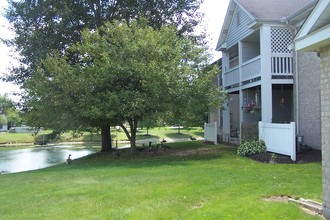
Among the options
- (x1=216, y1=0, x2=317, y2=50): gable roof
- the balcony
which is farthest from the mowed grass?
(x1=216, y1=0, x2=317, y2=50): gable roof

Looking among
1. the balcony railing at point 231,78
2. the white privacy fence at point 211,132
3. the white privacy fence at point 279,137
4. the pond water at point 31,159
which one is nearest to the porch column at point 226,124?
the white privacy fence at point 211,132

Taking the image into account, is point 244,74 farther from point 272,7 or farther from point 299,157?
point 299,157

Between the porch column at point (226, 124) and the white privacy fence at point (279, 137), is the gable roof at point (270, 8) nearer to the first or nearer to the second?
the white privacy fence at point (279, 137)

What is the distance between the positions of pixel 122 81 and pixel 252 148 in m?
5.96

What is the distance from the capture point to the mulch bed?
11637mm

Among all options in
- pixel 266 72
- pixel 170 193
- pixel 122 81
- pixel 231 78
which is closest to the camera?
pixel 170 193

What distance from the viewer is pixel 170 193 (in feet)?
23.9

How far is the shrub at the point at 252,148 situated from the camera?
43.9 ft

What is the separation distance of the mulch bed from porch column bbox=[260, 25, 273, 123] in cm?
231

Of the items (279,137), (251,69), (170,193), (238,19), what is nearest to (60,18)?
(238,19)

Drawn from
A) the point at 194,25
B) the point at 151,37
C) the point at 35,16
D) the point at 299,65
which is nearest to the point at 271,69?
the point at 299,65

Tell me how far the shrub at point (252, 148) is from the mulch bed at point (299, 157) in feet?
1.01

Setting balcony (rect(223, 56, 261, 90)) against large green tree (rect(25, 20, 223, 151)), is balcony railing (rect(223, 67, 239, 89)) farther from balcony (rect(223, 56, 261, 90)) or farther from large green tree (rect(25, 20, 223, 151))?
large green tree (rect(25, 20, 223, 151))

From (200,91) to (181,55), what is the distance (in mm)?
1794
